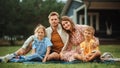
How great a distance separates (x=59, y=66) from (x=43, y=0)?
0.87 meters

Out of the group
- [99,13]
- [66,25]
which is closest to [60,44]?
[66,25]

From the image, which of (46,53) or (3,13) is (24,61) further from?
(3,13)

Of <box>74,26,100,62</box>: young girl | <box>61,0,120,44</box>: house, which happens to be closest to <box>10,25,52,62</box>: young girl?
<box>74,26,100,62</box>: young girl

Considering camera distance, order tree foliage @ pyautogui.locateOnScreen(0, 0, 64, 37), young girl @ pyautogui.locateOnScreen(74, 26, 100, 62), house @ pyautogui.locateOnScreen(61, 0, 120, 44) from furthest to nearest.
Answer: house @ pyautogui.locateOnScreen(61, 0, 120, 44) < tree foliage @ pyautogui.locateOnScreen(0, 0, 64, 37) < young girl @ pyautogui.locateOnScreen(74, 26, 100, 62)

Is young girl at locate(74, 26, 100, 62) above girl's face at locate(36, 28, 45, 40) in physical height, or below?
below

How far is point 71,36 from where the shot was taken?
4352 mm

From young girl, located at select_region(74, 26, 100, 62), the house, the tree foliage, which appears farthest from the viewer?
the house

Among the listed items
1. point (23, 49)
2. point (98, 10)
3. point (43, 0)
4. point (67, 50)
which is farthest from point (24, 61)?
point (98, 10)

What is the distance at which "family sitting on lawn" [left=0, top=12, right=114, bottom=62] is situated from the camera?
168 inches

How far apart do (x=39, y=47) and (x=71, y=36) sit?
0.29m

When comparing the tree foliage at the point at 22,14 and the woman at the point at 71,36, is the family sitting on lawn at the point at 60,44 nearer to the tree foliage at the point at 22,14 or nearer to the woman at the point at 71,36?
the woman at the point at 71,36

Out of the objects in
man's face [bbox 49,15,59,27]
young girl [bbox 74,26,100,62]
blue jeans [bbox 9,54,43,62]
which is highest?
man's face [bbox 49,15,59,27]

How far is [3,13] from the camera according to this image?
4605 millimetres

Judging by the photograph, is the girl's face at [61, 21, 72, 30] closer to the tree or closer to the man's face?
the man's face
